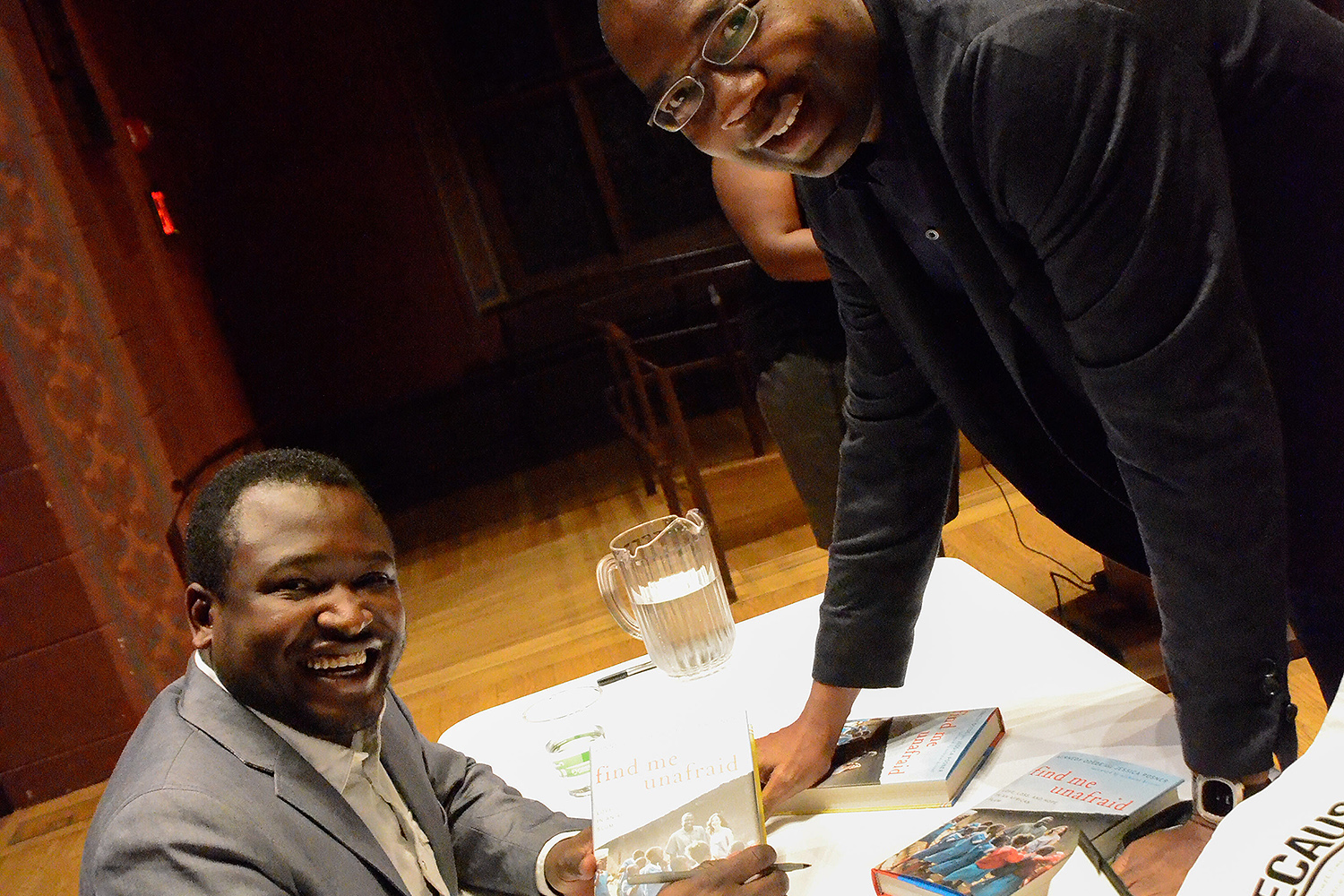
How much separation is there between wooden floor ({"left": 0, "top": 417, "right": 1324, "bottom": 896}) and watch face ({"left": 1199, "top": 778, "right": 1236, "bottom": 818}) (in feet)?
3.74

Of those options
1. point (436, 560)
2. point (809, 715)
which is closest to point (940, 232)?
point (809, 715)

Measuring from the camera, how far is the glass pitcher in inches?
54.6

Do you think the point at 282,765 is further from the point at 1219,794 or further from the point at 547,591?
the point at 547,591

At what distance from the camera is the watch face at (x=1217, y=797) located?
86 centimetres

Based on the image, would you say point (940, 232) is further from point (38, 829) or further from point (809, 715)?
point (38, 829)

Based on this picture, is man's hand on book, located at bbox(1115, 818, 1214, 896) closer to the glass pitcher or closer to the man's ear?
the glass pitcher

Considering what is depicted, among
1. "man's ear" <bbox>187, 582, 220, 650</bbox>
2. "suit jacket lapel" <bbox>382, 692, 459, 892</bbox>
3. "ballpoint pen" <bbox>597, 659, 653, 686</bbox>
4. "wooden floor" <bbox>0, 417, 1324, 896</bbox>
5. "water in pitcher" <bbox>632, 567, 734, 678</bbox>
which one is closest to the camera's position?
"man's ear" <bbox>187, 582, 220, 650</bbox>

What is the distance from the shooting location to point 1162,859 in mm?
814

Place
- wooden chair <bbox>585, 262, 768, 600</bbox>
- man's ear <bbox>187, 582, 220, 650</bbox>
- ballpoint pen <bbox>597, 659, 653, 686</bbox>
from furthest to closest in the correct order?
wooden chair <bbox>585, 262, 768, 600</bbox> < ballpoint pen <bbox>597, 659, 653, 686</bbox> < man's ear <bbox>187, 582, 220, 650</bbox>

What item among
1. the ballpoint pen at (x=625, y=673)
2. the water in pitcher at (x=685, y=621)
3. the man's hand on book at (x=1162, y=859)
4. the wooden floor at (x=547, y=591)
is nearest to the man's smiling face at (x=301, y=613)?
the water in pitcher at (x=685, y=621)

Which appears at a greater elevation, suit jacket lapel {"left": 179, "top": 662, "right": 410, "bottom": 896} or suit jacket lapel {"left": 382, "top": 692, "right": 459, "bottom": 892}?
suit jacket lapel {"left": 179, "top": 662, "right": 410, "bottom": 896}

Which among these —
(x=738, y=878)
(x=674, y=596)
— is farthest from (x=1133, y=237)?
(x=674, y=596)

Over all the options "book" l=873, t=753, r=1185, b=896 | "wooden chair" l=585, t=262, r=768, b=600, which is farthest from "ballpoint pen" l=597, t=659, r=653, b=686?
"wooden chair" l=585, t=262, r=768, b=600

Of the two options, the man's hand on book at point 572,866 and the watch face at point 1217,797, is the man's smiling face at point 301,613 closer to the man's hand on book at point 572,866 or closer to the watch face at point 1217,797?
the man's hand on book at point 572,866
